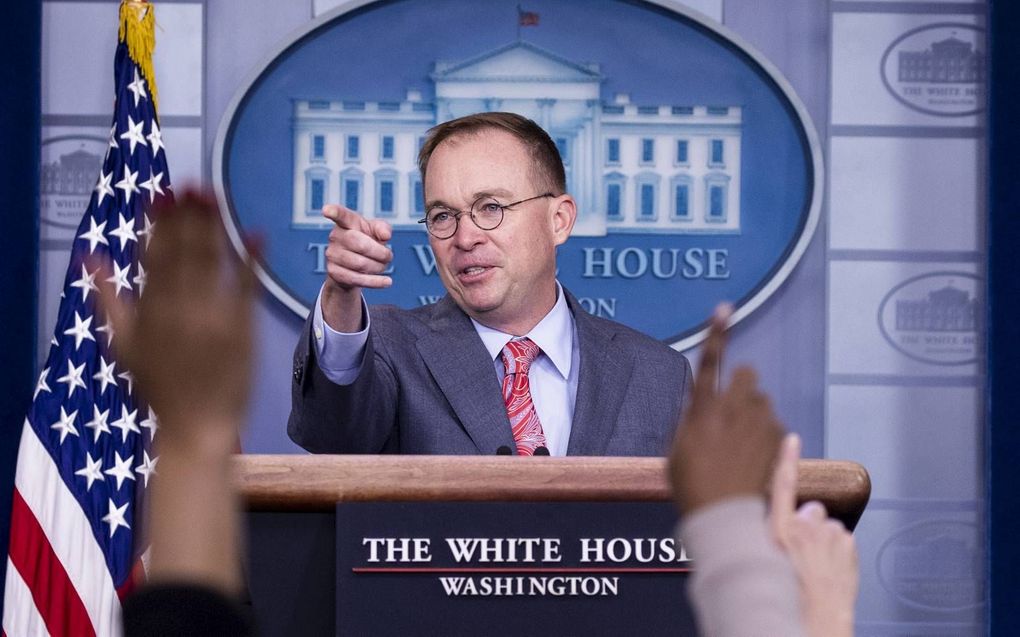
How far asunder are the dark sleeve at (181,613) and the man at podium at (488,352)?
1.08 m

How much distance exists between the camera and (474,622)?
1332 millimetres

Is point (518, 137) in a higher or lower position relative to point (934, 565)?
higher

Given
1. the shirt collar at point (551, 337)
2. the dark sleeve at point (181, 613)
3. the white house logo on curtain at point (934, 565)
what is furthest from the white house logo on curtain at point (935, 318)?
the dark sleeve at point (181, 613)

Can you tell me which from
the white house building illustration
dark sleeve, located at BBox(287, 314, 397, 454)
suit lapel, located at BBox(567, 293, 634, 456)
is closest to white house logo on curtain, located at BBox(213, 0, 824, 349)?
the white house building illustration

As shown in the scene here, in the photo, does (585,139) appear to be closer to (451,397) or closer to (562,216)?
(562,216)

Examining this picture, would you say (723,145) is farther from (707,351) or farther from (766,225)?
(707,351)

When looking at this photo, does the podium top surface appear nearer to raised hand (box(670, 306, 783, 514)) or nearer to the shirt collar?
raised hand (box(670, 306, 783, 514))

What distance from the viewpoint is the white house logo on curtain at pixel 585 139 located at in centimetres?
344

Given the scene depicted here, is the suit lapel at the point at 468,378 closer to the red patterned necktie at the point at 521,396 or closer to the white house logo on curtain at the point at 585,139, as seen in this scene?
the red patterned necktie at the point at 521,396

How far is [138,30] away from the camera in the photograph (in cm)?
316

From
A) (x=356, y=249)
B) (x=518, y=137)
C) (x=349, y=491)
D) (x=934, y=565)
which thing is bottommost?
(x=934, y=565)

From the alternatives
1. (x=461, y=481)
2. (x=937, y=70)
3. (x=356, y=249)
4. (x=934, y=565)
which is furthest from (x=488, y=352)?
(x=937, y=70)

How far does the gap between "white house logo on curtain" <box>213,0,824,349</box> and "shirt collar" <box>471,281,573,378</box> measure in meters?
1.07

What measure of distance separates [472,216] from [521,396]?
0.40 m
